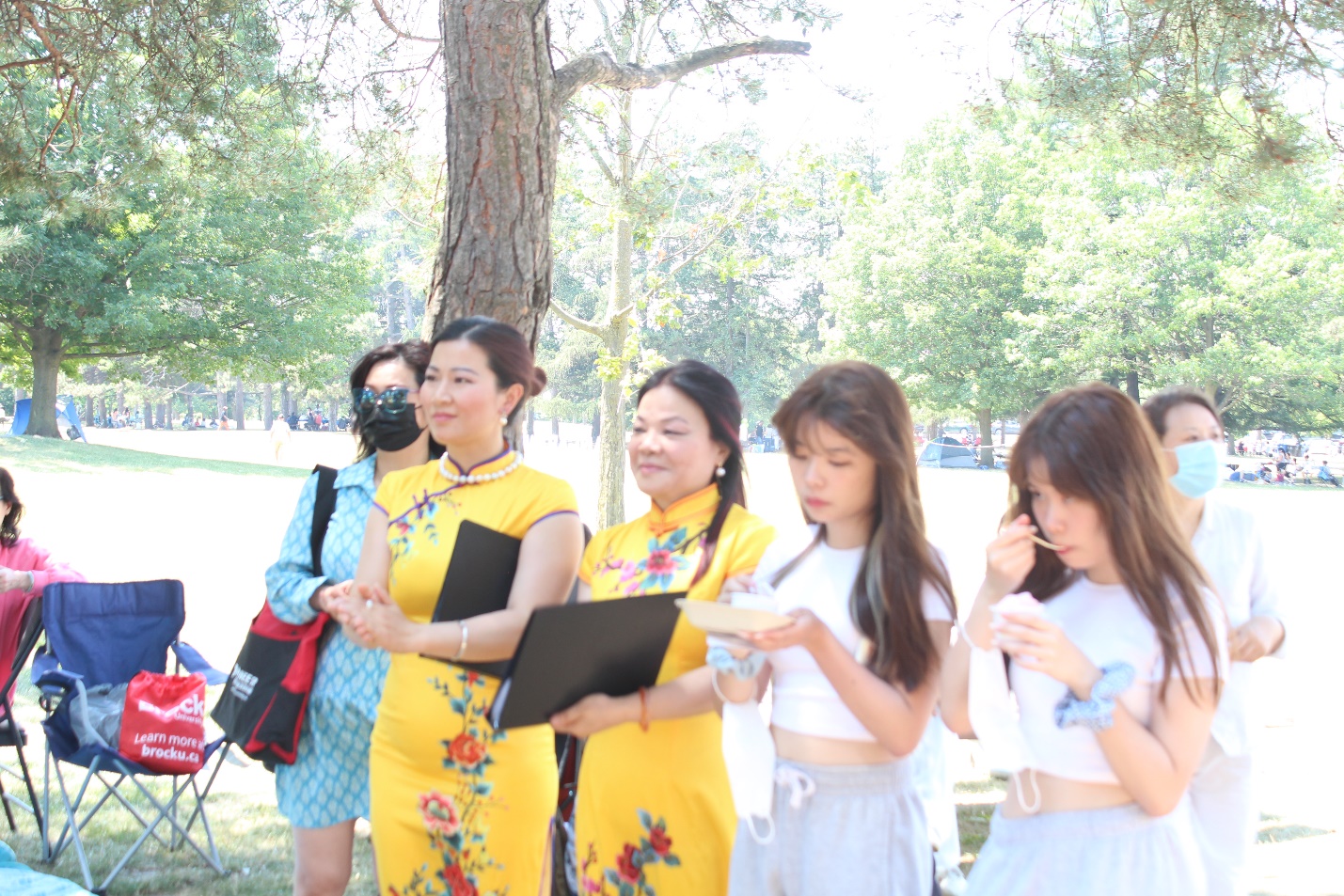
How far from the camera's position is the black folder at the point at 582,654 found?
6.86ft

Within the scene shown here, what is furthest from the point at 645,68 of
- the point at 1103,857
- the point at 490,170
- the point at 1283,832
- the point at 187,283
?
the point at 187,283

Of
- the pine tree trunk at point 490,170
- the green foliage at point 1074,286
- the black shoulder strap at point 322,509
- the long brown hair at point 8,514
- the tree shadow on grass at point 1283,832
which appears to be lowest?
the tree shadow on grass at point 1283,832

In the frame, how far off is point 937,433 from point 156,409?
55731 millimetres

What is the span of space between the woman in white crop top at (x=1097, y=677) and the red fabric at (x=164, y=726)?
318 cm

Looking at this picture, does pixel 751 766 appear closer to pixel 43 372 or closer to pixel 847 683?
pixel 847 683

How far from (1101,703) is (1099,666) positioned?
13cm

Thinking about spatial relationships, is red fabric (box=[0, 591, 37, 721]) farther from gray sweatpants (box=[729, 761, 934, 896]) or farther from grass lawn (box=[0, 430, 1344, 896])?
gray sweatpants (box=[729, 761, 934, 896])

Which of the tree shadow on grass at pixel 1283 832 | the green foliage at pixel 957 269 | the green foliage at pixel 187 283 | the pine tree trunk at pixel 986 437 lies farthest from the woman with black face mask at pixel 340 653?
the pine tree trunk at pixel 986 437

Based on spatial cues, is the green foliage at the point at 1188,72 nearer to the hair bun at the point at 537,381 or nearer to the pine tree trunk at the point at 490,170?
the pine tree trunk at the point at 490,170

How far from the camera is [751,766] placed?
2008mm

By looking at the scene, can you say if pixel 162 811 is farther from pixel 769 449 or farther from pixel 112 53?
pixel 769 449

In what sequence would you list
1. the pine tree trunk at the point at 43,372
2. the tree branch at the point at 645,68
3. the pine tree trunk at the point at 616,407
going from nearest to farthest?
1. the tree branch at the point at 645,68
2. the pine tree trunk at the point at 616,407
3. the pine tree trunk at the point at 43,372

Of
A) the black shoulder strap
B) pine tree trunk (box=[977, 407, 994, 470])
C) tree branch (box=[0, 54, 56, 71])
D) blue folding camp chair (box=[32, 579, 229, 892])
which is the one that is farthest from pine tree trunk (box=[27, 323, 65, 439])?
pine tree trunk (box=[977, 407, 994, 470])

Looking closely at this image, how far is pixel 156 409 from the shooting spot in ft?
259
